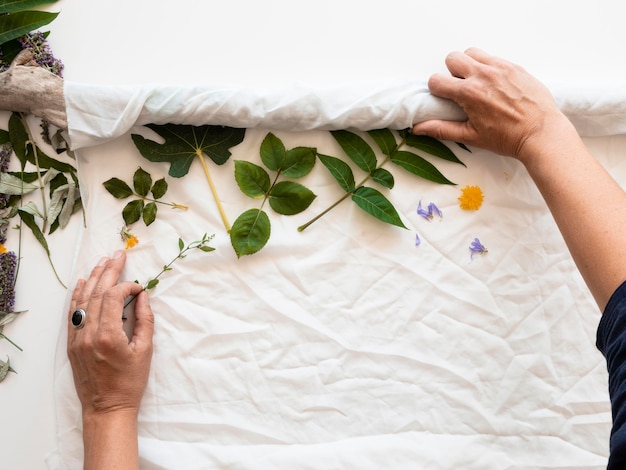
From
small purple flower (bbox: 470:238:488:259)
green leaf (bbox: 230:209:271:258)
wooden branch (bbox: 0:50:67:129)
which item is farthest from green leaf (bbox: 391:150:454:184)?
wooden branch (bbox: 0:50:67:129)

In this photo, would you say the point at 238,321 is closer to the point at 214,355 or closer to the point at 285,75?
the point at 214,355

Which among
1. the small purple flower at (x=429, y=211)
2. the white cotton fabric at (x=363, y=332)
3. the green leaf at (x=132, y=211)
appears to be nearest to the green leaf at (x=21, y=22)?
the white cotton fabric at (x=363, y=332)

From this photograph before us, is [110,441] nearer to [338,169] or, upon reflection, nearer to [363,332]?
[363,332]

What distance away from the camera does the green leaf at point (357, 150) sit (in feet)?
2.79

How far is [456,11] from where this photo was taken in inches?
36.0

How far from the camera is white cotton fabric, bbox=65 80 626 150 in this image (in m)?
0.81

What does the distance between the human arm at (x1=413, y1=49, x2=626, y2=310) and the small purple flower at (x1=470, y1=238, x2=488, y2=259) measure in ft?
0.41

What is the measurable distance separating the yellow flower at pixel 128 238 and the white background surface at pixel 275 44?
87 mm

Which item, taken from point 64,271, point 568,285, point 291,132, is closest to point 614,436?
point 568,285

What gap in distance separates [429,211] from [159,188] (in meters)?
0.43

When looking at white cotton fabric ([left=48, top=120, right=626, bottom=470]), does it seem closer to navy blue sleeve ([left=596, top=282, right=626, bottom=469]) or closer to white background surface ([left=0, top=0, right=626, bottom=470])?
white background surface ([left=0, top=0, right=626, bottom=470])

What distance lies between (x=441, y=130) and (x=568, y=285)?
12.8 inches

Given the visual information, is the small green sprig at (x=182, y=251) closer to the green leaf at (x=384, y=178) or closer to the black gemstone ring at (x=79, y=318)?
the black gemstone ring at (x=79, y=318)

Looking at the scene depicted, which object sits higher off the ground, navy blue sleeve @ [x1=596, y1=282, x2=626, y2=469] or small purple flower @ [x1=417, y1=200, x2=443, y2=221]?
small purple flower @ [x1=417, y1=200, x2=443, y2=221]
